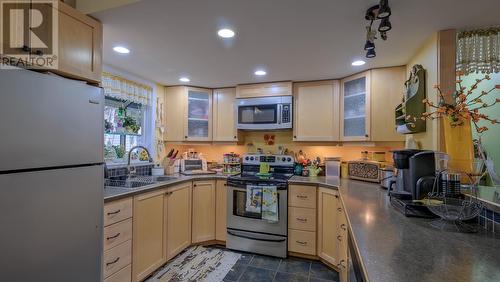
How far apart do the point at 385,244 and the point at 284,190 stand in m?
1.69

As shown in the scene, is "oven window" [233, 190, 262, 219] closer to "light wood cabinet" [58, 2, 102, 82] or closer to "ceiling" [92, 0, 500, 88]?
"ceiling" [92, 0, 500, 88]

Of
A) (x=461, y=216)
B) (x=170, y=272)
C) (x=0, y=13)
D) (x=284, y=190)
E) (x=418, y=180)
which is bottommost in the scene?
(x=170, y=272)

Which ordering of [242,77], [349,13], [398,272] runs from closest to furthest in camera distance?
[398,272]
[349,13]
[242,77]

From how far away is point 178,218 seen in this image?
8.48ft

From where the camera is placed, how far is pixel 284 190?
262cm

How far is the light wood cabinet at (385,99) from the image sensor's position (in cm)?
236

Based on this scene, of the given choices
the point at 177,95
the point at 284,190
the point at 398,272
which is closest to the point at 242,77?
the point at 177,95

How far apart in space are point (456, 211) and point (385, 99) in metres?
1.46

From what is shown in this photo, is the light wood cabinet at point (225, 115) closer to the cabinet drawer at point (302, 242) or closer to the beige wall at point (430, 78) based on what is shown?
the cabinet drawer at point (302, 242)

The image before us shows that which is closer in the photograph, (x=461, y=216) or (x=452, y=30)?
(x=461, y=216)

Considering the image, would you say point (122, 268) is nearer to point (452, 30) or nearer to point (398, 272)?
point (398, 272)

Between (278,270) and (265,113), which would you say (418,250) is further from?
(265,113)

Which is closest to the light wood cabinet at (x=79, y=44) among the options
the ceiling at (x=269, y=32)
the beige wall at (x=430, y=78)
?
the ceiling at (x=269, y=32)

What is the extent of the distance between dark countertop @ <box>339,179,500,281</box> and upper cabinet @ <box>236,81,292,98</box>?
1921 millimetres
